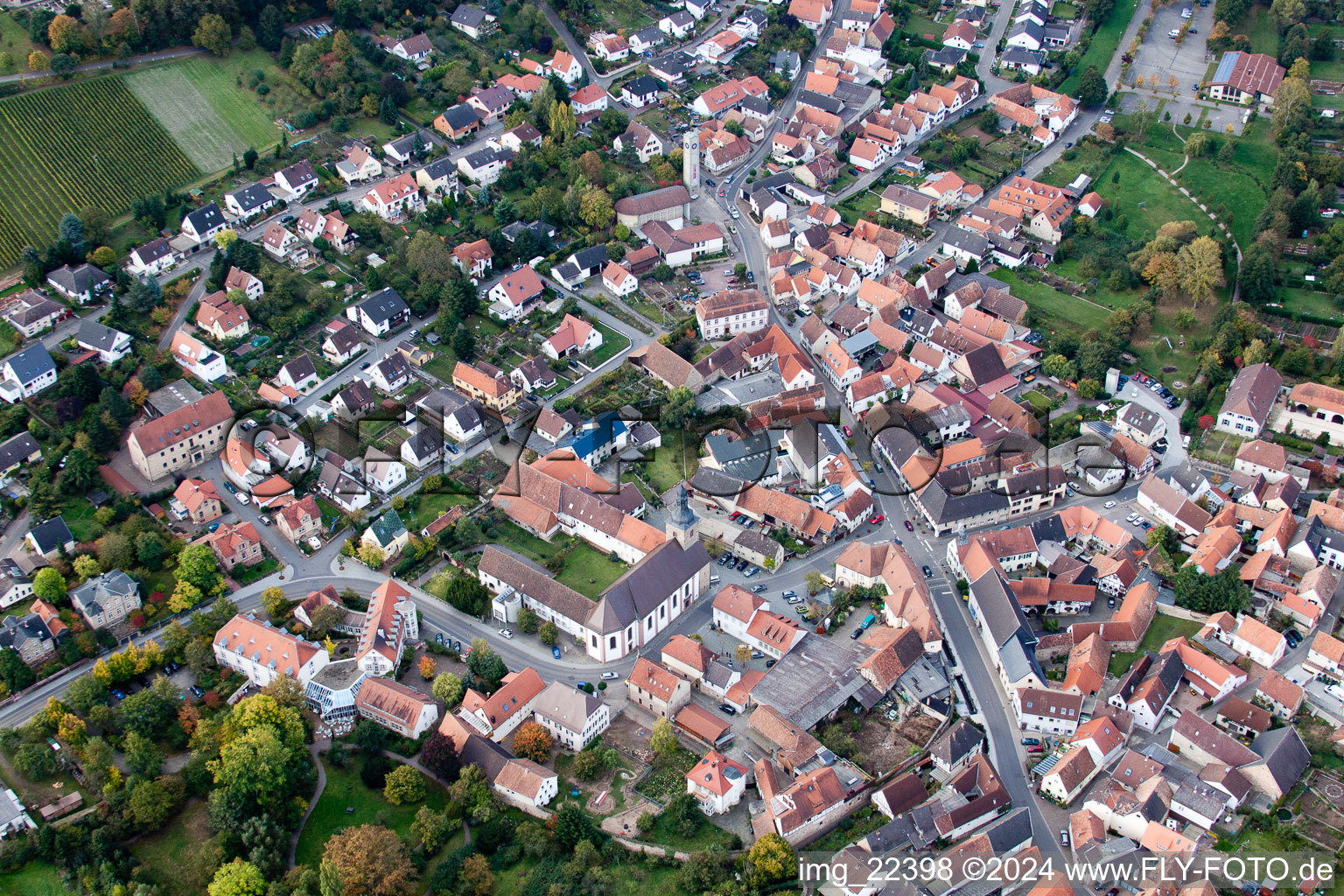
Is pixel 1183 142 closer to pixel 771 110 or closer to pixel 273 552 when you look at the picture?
pixel 771 110

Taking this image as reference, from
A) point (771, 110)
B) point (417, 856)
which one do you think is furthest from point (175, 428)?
point (771, 110)

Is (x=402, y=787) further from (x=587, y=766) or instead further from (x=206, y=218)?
(x=206, y=218)

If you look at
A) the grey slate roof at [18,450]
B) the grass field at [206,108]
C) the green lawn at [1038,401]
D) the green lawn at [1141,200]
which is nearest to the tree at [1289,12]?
the green lawn at [1141,200]

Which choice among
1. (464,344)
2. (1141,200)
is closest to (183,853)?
(464,344)

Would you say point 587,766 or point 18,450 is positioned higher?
point 587,766

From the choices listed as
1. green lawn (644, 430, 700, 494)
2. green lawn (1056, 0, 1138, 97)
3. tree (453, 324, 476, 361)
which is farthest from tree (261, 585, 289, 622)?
green lawn (1056, 0, 1138, 97)

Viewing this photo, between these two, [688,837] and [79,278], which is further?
[79,278]

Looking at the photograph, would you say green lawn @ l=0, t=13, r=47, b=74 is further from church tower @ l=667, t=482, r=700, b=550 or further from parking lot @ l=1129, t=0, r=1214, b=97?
parking lot @ l=1129, t=0, r=1214, b=97
